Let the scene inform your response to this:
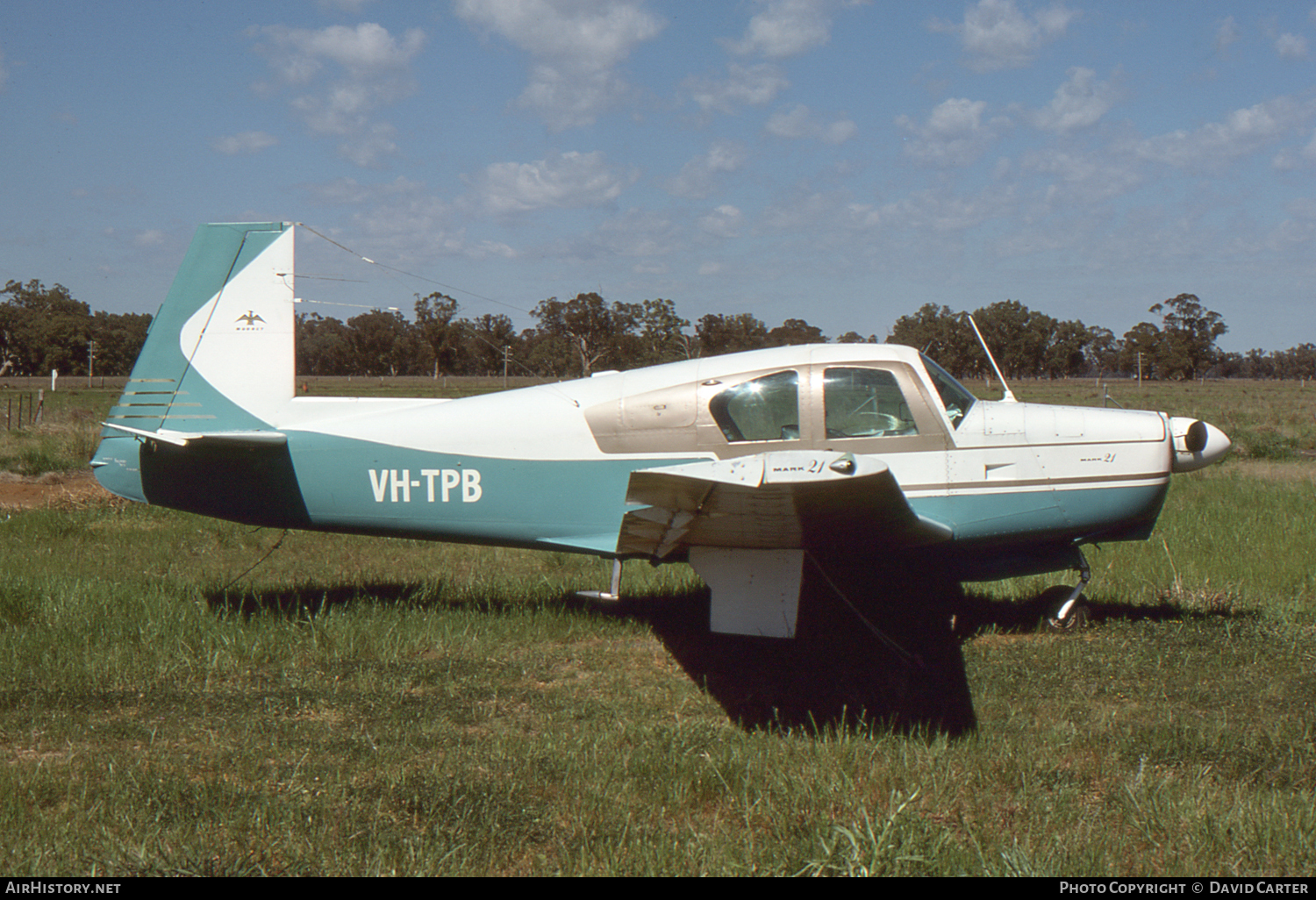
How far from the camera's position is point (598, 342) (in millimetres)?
22672

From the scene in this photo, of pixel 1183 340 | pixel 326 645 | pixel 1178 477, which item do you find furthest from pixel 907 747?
pixel 1183 340

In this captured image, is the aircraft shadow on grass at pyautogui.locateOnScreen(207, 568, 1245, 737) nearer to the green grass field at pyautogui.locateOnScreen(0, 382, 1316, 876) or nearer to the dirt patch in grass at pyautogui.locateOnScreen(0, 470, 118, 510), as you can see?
the green grass field at pyautogui.locateOnScreen(0, 382, 1316, 876)

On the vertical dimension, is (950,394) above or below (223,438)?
above

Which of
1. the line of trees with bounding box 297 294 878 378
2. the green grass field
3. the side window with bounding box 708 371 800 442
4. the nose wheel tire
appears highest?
the line of trees with bounding box 297 294 878 378

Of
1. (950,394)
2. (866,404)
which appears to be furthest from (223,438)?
(950,394)

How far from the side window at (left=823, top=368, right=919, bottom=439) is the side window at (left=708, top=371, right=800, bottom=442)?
0.76 ft

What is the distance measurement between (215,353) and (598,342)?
16867 millimetres

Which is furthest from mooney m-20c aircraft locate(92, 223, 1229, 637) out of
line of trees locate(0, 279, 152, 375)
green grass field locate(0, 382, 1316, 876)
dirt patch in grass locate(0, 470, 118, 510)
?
line of trees locate(0, 279, 152, 375)

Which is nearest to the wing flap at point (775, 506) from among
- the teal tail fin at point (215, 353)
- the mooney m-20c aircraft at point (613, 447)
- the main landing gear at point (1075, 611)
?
the mooney m-20c aircraft at point (613, 447)

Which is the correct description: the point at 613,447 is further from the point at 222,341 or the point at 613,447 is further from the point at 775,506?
the point at 222,341

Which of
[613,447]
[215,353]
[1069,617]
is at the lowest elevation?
[1069,617]

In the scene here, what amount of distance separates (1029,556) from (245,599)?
618 cm

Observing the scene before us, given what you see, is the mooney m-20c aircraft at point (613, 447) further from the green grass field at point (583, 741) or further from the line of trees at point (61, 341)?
the line of trees at point (61, 341)

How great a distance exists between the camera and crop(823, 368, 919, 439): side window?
17.6 ft
